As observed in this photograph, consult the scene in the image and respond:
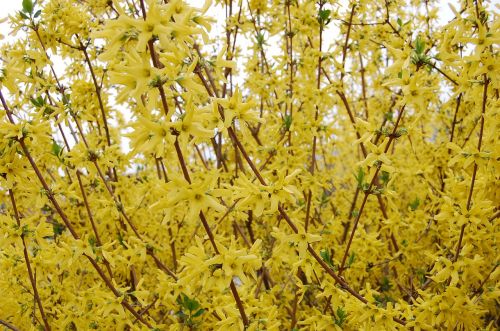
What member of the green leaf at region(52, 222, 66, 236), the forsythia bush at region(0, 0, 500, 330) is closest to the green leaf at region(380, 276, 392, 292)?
the forsythia bush at region(0, 0, 500, 330)

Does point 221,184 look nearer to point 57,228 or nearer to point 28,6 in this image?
point 28,6

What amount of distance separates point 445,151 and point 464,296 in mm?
2008

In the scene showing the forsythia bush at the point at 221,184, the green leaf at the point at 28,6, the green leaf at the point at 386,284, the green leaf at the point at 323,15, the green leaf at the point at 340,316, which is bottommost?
the green leaf at the point at 340,316

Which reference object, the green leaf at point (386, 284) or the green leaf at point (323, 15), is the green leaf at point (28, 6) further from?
the green leaf at point (386, 284)

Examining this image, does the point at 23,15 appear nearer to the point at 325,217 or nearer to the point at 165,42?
the point at 165,42

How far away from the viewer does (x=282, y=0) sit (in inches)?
147

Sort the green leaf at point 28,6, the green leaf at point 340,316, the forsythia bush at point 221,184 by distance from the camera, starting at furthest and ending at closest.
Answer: the green leaf at point 28,6 < the green leaf at point 340,316 < the forsythia bush at point 221,184

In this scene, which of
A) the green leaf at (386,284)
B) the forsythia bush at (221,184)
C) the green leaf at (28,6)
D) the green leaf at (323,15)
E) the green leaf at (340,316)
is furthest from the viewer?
the green leaf at (386,284)

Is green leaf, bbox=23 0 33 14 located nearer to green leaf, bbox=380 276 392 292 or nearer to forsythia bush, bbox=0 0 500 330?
forsythia bush, bbox=0 0 500 330

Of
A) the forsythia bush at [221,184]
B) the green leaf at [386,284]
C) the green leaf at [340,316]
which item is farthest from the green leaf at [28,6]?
the green leaf at [386,284]

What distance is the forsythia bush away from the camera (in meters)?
1.61

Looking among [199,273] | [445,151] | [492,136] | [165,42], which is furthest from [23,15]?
[445,151]

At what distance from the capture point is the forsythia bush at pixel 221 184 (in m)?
1.61

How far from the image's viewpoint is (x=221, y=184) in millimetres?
2463
